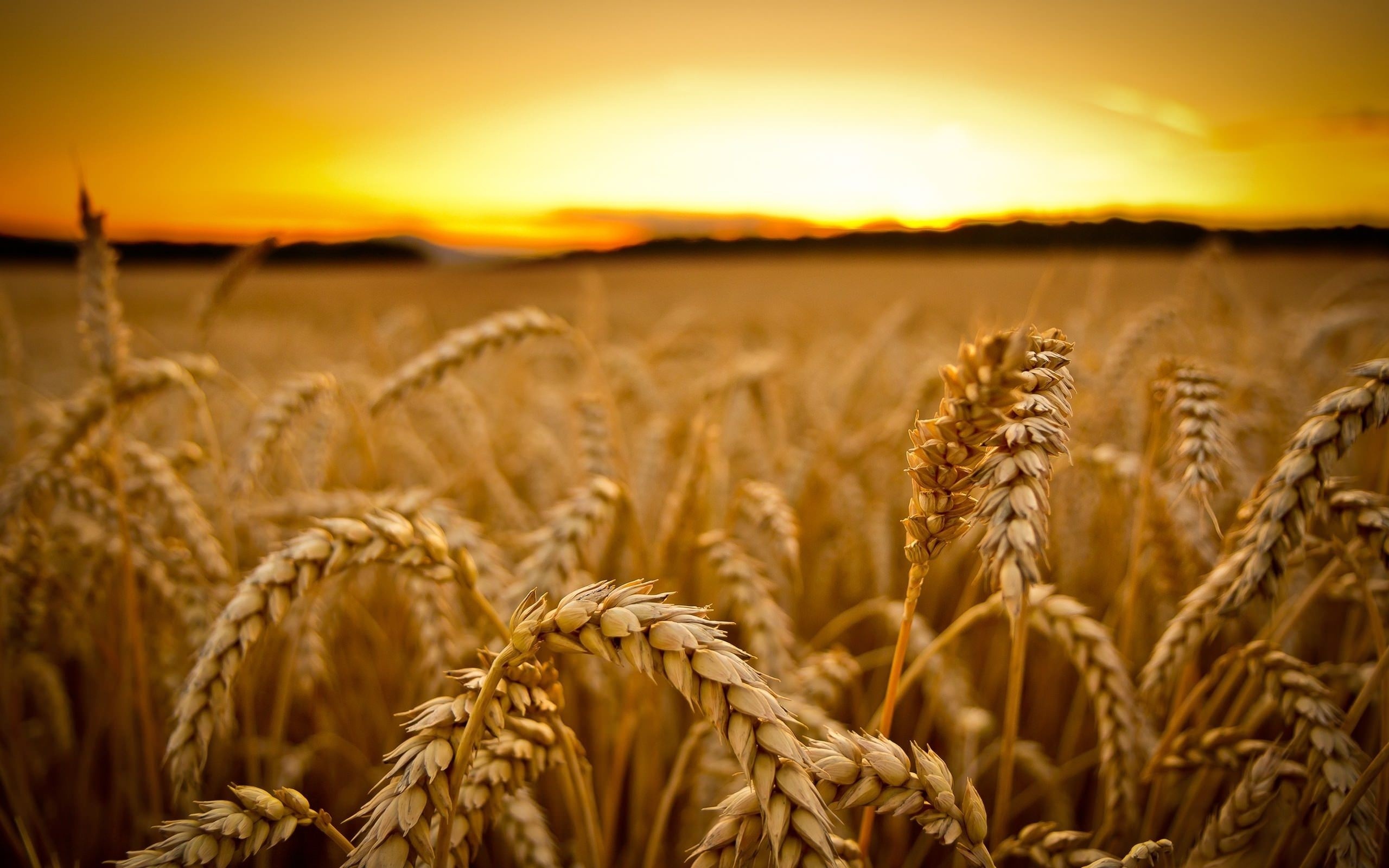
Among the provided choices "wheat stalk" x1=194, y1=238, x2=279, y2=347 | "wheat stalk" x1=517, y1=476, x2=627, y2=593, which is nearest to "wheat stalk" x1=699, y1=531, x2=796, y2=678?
"wheat stalk" x1=517, y1=476, x2=627, y2=593

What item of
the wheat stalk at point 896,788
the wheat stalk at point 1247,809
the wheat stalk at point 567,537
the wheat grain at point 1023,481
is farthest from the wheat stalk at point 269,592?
the wheat stalk at point 1247,809

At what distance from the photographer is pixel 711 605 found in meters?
1.08

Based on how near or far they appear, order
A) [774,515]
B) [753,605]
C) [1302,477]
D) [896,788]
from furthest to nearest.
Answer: [774,515], [753,605], [1302,477], [896,788]

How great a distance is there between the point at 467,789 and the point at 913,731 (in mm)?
2014

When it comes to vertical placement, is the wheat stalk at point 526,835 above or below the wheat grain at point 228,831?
below

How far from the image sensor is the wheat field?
793 mm

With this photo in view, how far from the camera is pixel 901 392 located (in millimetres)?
3959

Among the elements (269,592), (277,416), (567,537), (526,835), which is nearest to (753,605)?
(567,537)

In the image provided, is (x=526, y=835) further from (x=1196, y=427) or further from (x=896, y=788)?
(x=1196, y=427)

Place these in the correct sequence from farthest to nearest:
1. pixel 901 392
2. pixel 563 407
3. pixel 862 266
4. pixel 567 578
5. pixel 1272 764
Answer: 1. pixel 862 266
2. pixel 901 392
3. pixel 563 407
4. pixel 567 578
5. pixel 1272 764

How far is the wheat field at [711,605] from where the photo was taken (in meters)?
0.79

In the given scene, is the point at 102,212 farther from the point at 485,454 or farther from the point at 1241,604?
the point at 1241,604

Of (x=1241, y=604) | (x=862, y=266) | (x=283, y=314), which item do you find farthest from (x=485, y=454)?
(x=862, y=266)

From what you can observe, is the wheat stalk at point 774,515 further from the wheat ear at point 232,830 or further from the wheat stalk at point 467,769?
the wheat ear at point 232,830
